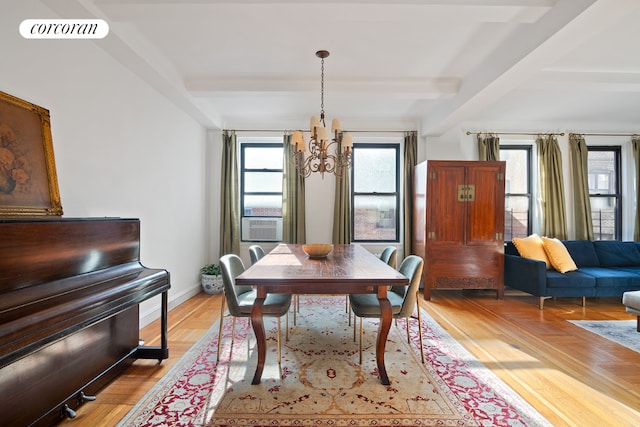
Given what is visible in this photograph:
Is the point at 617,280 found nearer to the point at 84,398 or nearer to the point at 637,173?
the point at 637,173

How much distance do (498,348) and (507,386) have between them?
680 millimetres

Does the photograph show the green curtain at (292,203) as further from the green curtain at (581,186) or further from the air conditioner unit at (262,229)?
the green curtain at (581,186)

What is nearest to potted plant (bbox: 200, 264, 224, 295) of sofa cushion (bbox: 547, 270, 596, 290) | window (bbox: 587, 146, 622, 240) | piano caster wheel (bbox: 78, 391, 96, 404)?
piano caster wheel (bbox: 78, 391, 96, 404)

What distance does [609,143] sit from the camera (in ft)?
16.9

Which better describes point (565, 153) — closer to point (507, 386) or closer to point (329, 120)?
point (329, 120)

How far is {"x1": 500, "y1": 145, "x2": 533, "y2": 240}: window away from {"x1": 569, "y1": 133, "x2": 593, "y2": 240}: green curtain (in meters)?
0.62

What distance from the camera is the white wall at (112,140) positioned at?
2.02m

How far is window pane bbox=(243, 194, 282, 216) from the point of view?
5230 mm

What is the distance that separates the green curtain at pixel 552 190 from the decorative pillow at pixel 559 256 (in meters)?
0.64

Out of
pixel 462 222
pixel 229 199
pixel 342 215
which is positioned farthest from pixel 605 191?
pixel 229 199

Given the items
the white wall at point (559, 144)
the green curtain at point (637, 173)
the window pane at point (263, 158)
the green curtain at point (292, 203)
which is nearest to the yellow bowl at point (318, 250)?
the green curtain at point (292, 203)

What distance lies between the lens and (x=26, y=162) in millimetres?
1861

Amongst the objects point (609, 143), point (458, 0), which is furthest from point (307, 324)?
point (609, 143)

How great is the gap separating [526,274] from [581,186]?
2.03 meters
